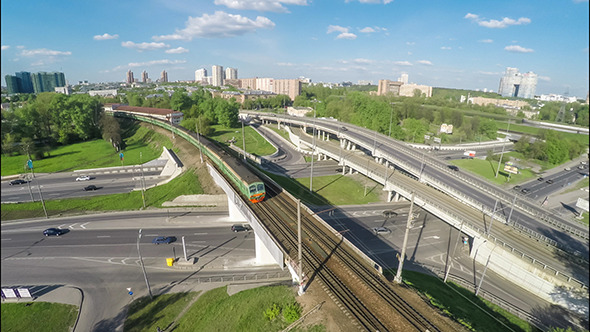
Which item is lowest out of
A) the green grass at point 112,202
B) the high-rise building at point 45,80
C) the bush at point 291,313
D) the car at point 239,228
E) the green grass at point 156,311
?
the green grass at point 156,311

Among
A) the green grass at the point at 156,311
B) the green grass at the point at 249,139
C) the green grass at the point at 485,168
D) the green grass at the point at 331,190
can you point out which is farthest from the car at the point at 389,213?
the green grass at the point at 249,139

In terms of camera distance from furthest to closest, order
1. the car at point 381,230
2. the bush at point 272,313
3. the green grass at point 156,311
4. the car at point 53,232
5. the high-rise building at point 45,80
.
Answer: the high-rise building at point 45,80, the car at point 381,230, the car at point 53,232, the green grass at point 156,311, the bush at point 272,313

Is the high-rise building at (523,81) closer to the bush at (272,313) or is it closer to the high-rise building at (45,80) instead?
the bush at (272,313)

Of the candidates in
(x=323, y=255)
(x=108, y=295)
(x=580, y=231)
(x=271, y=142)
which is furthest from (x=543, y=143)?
(x=271, y=142)

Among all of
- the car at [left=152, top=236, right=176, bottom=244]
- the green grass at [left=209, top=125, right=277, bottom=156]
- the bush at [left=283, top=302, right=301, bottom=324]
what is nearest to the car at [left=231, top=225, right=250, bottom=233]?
the car at [left=152, top=236, right=176, bottom=244]

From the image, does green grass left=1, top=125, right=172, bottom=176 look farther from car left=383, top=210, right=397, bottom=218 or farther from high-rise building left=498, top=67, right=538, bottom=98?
high-rise building left=498, top=67, right=538, bottom=98

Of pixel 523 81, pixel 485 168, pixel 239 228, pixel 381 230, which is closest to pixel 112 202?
pixel 239 228

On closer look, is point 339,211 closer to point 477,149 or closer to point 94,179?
point 94,179
